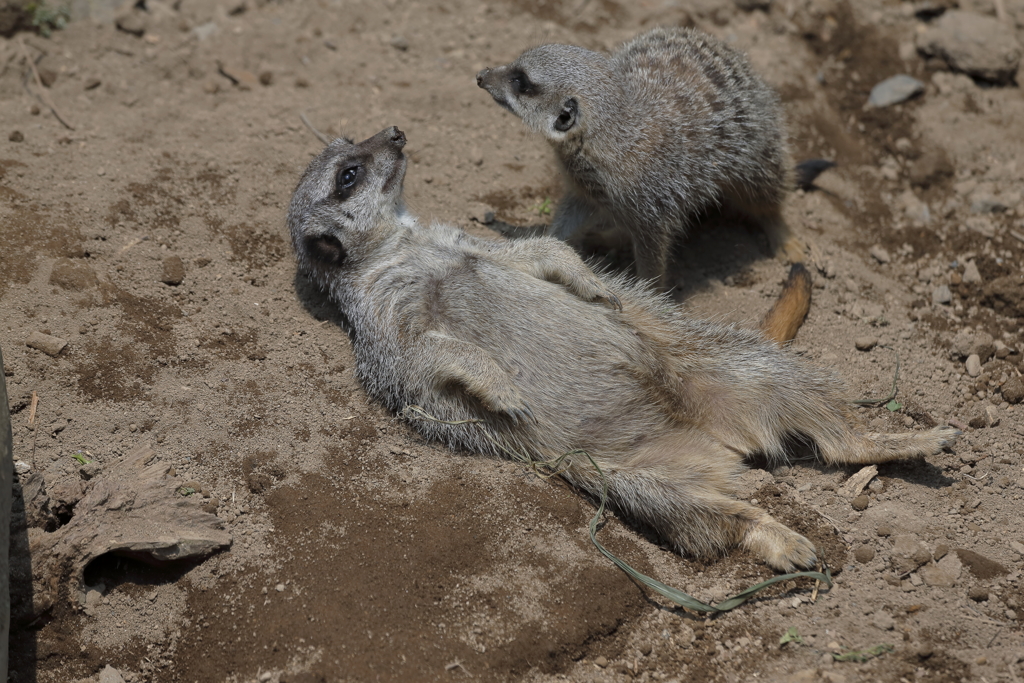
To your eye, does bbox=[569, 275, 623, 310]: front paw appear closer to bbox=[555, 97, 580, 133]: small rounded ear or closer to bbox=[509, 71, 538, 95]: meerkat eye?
bbox=[555, 97, 580, 133]: small rounded ear

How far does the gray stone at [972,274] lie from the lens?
4.63 m

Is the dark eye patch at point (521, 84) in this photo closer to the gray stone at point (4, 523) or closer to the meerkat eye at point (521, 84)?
the meerkat eye at point (521, 84)

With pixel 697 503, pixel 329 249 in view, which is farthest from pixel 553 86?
pixel 697 503

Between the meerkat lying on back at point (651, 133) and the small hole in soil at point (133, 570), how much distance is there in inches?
108

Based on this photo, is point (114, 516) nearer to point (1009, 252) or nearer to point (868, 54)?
point (1009, 252)

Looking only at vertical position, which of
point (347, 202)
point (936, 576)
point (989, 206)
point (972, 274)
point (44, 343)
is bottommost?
point (44, 343)

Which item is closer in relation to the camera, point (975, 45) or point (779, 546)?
point (779, 546)

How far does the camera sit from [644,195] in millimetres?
4234

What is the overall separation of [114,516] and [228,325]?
4.09 ft

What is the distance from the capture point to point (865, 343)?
4309 mm

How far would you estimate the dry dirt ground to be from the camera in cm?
301

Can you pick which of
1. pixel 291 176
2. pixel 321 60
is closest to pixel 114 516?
pixel 291 176

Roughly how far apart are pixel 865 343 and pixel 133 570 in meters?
3.84

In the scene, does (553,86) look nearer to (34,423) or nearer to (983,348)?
(983,348)
